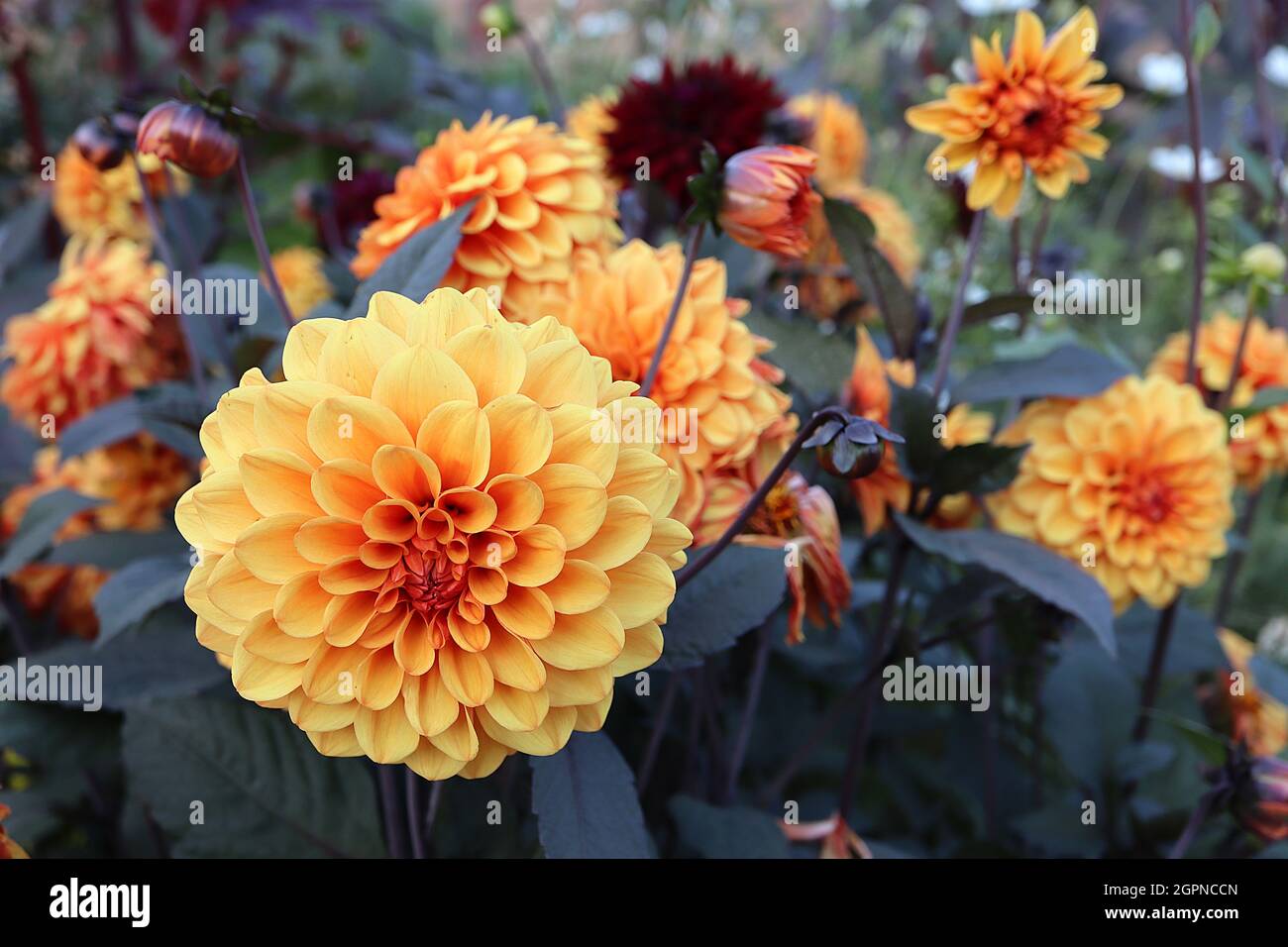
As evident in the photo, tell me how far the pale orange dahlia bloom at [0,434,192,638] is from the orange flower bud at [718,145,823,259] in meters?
0.66

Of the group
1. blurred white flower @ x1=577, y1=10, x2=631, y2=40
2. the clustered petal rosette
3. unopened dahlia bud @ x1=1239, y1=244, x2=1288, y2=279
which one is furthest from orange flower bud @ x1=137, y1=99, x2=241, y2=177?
blurred white flower @ x1=577, y1=10, x2=631, y2=40

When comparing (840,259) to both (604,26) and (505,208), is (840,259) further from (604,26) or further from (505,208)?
(604,26)

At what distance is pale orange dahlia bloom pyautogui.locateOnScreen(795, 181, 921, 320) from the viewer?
3.85ft

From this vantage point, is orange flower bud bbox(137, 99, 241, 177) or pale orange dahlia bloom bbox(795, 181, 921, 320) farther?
pale orange dahlia bloom bbox(795, 181, 921, 320)

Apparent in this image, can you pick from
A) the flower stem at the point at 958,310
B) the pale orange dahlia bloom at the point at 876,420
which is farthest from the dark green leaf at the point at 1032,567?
the flower stem at the point at 958,310

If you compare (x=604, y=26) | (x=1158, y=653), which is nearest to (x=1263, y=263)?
(x=1158, y=653)

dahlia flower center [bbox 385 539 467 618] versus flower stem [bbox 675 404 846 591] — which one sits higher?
flower stem [bbox 675 404 846 591]

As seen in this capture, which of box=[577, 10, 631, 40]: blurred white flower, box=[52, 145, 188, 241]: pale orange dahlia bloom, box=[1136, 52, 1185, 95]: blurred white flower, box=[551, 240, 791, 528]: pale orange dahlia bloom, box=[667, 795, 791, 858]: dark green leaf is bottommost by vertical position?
box=[667, 795, 791, 858]: dark green leaf

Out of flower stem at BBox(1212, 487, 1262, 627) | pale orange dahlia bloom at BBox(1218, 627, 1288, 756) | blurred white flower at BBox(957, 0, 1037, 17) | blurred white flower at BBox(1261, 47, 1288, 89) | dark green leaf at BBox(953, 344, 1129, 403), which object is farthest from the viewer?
blurred white flower at BBox(1261, 47, 1288, 89)

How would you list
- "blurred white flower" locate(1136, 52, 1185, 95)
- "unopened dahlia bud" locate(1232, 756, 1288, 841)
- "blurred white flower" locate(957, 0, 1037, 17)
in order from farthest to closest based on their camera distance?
1. "blurred white flower" locate(1136, 52, 1185, 95)
2. "blurred white flower" locate(957, 0, 1037, 17)
3. "unopened dahlia bud" locate(1232, 756, 1288, 841)

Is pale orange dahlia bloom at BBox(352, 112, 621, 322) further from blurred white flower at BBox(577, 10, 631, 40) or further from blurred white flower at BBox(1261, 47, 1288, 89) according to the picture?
blurred white flower at BBox(577, 10, 631, 40)

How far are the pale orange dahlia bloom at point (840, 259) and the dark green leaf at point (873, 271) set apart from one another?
13 cm

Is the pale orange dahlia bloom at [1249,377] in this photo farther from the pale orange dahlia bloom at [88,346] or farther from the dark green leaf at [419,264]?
the pale orange dahlia bloom at [88,346]

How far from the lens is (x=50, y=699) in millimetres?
888
